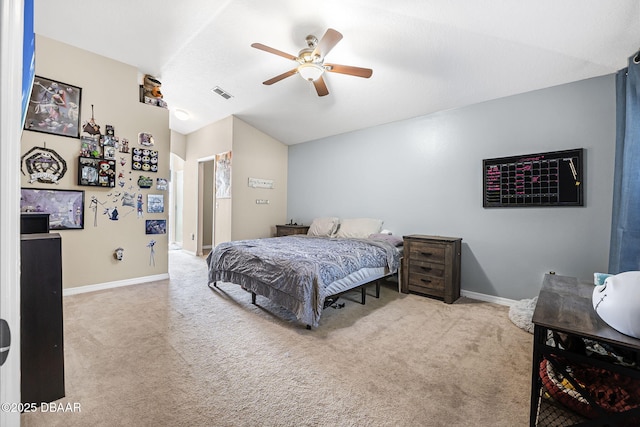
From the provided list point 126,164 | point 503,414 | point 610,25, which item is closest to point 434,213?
point 610,25

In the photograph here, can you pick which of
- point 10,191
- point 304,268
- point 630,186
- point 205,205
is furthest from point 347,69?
point 205,205

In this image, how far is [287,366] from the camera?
1825mm

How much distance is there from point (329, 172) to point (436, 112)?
2012 mm

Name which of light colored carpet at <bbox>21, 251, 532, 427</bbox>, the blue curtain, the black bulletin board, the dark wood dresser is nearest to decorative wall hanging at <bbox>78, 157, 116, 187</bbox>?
light colored carpet at <bbox>21, 251, 532, 427</bbox>

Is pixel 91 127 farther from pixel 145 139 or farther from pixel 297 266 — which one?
pixel 297 266

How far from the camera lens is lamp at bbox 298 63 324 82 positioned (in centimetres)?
250

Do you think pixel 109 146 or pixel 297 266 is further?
pixel 109 146

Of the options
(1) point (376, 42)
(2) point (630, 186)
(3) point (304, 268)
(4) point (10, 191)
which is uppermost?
(1) point (376, 42)

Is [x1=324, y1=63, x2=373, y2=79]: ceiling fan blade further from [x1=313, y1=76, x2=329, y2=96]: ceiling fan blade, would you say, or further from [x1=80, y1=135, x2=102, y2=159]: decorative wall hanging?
[x1=80, y1=135, x2=102, y2=159]: decorative wall hanging

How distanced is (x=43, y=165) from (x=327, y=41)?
339 cm

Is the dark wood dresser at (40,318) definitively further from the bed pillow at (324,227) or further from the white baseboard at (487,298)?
the white baseboard at (487,298)

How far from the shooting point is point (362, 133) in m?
4.41

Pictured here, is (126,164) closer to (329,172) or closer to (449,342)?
(329,172)

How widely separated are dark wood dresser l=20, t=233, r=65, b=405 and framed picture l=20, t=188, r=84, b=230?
242 cm
